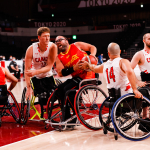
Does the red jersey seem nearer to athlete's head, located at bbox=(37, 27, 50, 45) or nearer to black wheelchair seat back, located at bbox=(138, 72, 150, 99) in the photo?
athlete's head, located at bbox=(37, 27, 50, 45)

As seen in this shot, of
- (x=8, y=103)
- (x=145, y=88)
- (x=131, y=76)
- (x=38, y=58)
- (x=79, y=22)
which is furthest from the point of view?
(x=79, y=22)

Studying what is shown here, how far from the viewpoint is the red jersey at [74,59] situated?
148 inches

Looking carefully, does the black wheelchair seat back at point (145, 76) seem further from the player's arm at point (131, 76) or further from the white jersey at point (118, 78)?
the player's arm at point (131, 76)

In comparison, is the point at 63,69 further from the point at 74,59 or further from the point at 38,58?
the point at 38,58

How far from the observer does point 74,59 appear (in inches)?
149

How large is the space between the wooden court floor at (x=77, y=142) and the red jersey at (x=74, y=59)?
83 cm

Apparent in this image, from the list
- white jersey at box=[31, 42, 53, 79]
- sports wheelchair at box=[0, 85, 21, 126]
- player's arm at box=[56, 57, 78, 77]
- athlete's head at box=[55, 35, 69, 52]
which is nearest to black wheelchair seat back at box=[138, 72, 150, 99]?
player's arm at box=[56, 57, 78, 77]

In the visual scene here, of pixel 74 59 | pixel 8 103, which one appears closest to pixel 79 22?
pixel 8 103

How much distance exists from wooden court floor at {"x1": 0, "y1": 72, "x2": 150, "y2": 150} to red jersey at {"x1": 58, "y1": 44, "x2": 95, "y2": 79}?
828mm

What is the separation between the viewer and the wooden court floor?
283 cm

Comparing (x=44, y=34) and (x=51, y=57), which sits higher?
(x=44, y=34)

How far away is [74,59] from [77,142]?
1261 mm

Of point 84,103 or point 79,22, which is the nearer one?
point 84,103

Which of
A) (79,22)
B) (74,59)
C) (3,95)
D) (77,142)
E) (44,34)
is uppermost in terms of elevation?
(79,22)
